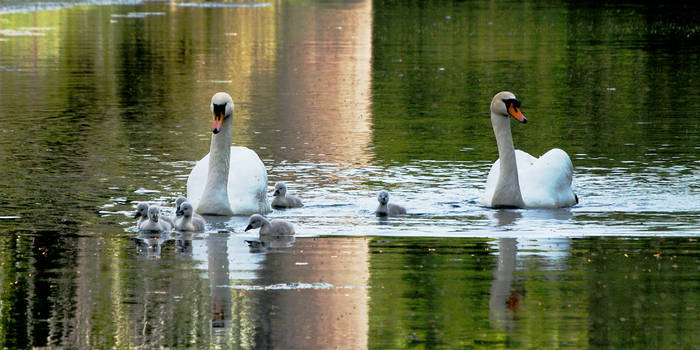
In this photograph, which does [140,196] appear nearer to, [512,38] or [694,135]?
[694,135]

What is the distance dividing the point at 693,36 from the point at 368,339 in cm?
4051

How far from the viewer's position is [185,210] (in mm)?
13070

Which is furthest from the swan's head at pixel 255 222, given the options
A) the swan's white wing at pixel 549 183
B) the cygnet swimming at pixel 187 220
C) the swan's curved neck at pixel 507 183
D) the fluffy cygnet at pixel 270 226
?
the swan's white wing at pixel 549 183

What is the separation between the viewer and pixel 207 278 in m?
10.8

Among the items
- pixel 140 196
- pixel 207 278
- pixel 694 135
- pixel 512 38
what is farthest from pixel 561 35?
pixel 207 278

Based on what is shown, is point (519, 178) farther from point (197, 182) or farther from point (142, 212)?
point (142, 212)

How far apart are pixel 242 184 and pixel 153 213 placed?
1.97 metres

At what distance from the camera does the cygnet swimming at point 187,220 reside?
13.1 m

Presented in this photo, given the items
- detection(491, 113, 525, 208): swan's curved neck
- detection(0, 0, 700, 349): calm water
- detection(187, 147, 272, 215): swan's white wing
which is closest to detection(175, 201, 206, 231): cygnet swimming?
detection(0, 0, 700, 349): calm water

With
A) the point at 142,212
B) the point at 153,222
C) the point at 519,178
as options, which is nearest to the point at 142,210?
the point at 142,212

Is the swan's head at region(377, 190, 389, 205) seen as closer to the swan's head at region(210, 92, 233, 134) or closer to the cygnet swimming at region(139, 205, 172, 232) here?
the swan's head at region(210, 92, 233, 134)

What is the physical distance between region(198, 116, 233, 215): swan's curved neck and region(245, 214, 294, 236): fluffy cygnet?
1.15 meters

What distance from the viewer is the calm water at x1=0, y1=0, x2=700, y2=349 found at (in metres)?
9.22

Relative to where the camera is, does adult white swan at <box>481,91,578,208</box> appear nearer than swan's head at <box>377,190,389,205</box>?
No
